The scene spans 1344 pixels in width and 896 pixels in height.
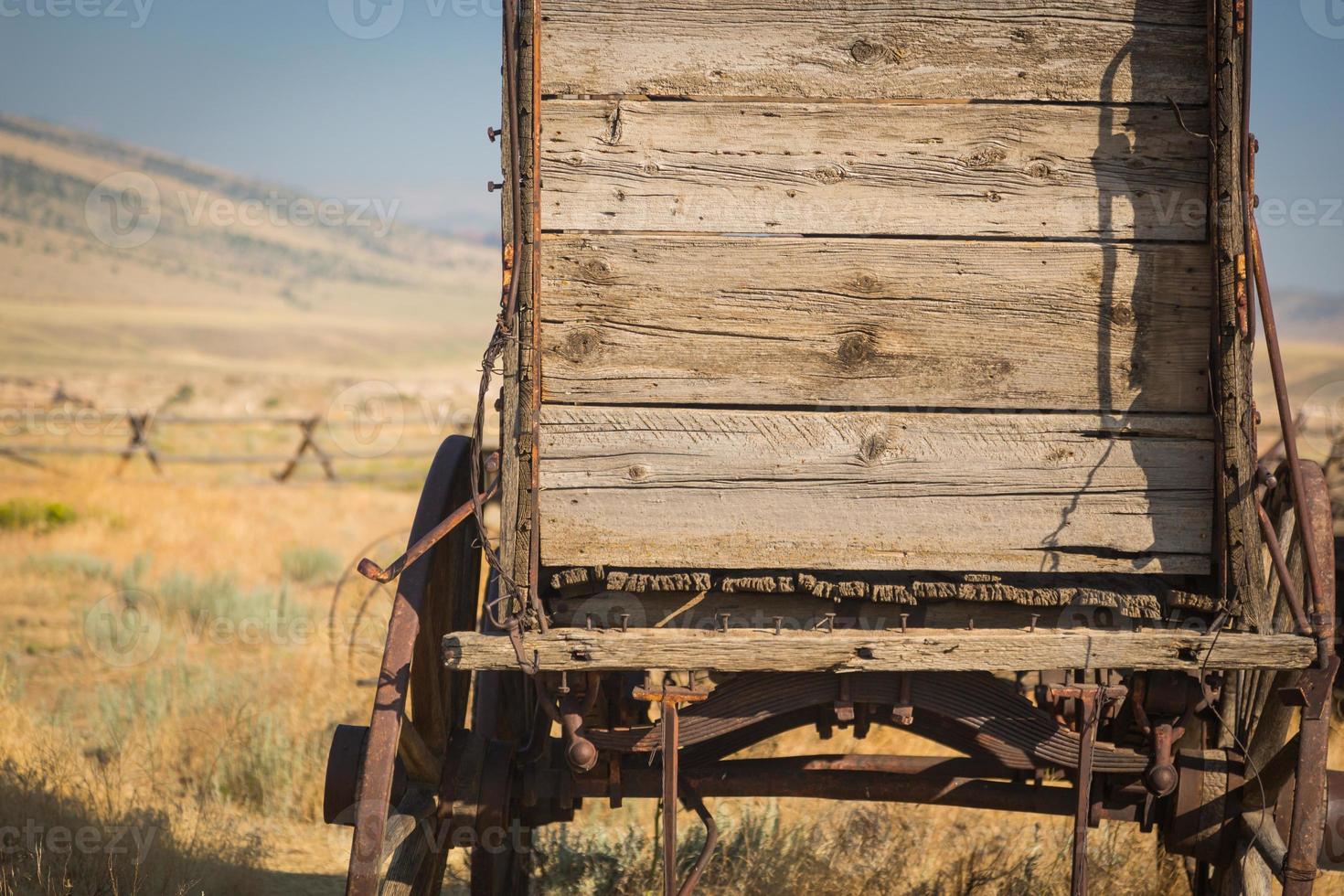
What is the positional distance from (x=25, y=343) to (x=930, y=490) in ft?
235

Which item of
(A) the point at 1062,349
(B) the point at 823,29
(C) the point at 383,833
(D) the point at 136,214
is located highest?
(D) the point at 136,214

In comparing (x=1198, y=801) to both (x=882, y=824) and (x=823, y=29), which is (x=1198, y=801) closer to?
(x=882, y=824)

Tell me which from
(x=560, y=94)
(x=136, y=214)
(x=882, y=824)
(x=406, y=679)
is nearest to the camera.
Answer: (x=560, y=94)

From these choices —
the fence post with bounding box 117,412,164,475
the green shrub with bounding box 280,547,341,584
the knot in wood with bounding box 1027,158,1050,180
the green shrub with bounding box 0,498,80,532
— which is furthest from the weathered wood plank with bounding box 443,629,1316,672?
the fence post with bounding box 117,412,164,475

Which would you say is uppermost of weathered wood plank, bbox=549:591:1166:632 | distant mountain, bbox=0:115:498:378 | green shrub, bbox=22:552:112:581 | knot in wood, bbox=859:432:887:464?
distant mountain, bbox=0:115:498:378

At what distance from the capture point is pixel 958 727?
2.71 meters

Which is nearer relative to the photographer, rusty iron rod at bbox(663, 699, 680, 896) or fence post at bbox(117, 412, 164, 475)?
rusty iron rod at bbox(663, 699, 680, 896)

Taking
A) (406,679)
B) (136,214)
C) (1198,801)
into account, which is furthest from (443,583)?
(136,214)

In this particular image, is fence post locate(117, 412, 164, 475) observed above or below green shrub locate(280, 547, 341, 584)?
above

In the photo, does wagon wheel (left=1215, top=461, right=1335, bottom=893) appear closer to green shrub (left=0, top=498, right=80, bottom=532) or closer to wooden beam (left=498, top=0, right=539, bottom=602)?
wooden beam (left=498, top=0, right=539, bottom=602)

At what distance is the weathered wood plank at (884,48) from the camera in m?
2.30

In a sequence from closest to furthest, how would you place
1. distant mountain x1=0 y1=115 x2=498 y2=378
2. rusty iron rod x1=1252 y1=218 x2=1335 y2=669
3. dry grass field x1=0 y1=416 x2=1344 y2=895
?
1. rusty iron rod x1=1252 y1=218 x2=1335 y2=669
2. dry grass field x1=0 y1=416 x2=1344 y2=895
3. distant mountain x1=0 y1=115 x2=498 y2=378

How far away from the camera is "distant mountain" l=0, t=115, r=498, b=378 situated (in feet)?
231

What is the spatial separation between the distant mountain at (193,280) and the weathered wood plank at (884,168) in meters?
57.0
